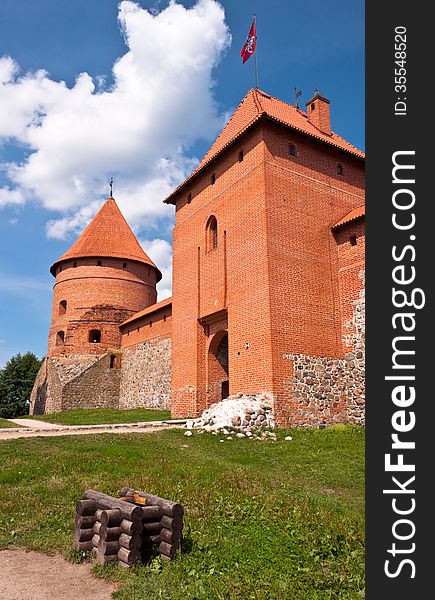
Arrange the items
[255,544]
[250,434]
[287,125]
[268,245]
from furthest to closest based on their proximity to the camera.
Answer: [287,125], [268,245], [250,434], [255,544]

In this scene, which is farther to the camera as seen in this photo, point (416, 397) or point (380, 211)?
point (380, 211)

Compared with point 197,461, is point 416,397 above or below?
above

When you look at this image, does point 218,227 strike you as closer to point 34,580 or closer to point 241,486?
point 241,486

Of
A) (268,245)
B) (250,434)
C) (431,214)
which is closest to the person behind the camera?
(431,214)

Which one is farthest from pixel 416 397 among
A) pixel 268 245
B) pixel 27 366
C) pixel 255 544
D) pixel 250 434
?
pixel 27 366

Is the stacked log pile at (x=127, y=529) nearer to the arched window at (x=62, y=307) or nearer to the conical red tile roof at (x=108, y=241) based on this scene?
the conical red tile roof at (x=108, y=241)

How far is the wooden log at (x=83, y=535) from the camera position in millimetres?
4285

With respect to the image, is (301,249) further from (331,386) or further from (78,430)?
(78,430)

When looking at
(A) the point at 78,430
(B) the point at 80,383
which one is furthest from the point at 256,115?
(B) the point at 80,383

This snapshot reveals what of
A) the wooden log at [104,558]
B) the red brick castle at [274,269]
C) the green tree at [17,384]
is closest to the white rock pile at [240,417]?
the red brick castle at [274,269]

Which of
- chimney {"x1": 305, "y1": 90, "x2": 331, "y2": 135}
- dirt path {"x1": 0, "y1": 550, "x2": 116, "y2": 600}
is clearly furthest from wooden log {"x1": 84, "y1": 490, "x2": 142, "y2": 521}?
chimney {"x1": 305, "y1": 90, "x2": 331, "y2": 135}

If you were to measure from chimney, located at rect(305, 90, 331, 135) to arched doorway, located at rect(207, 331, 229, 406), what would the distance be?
7489 millimetres

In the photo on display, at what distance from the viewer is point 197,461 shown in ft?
27.0

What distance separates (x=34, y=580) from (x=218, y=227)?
12.3 metres
